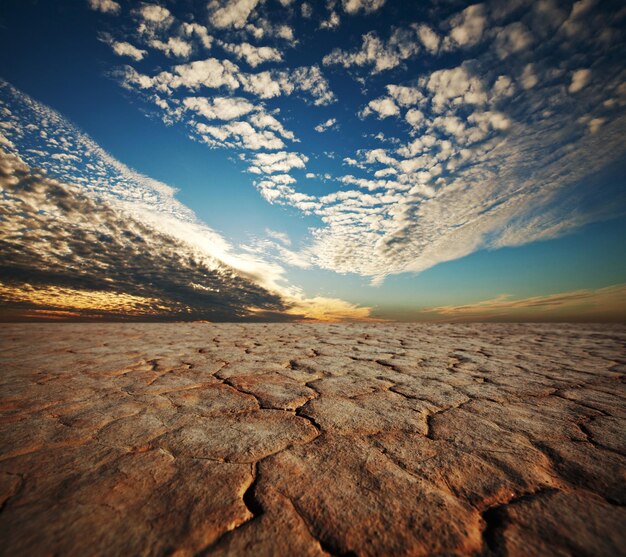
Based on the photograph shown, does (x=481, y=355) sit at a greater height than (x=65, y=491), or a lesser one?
greater

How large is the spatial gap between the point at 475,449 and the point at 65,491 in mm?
1429

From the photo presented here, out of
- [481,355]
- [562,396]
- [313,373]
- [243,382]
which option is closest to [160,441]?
[243,382]

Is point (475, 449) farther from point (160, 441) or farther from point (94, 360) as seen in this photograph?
point (94, 360)

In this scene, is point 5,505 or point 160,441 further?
point 160,441

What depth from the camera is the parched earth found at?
0.68 meters

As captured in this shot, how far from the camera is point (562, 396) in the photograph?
5.67 ft

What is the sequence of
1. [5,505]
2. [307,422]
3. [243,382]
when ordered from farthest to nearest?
[243,382] < [307,422] < [5,505]

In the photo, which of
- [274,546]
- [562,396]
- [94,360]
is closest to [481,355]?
[562,396]

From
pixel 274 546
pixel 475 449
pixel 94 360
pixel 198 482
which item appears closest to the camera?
pixel 274 546

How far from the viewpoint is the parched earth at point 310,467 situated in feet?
2.25

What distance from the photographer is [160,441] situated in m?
1.12

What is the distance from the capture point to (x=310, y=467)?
3.13ft

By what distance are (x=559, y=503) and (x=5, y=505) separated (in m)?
1.60

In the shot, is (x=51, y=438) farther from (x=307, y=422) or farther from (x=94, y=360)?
(x=94, y=360)
